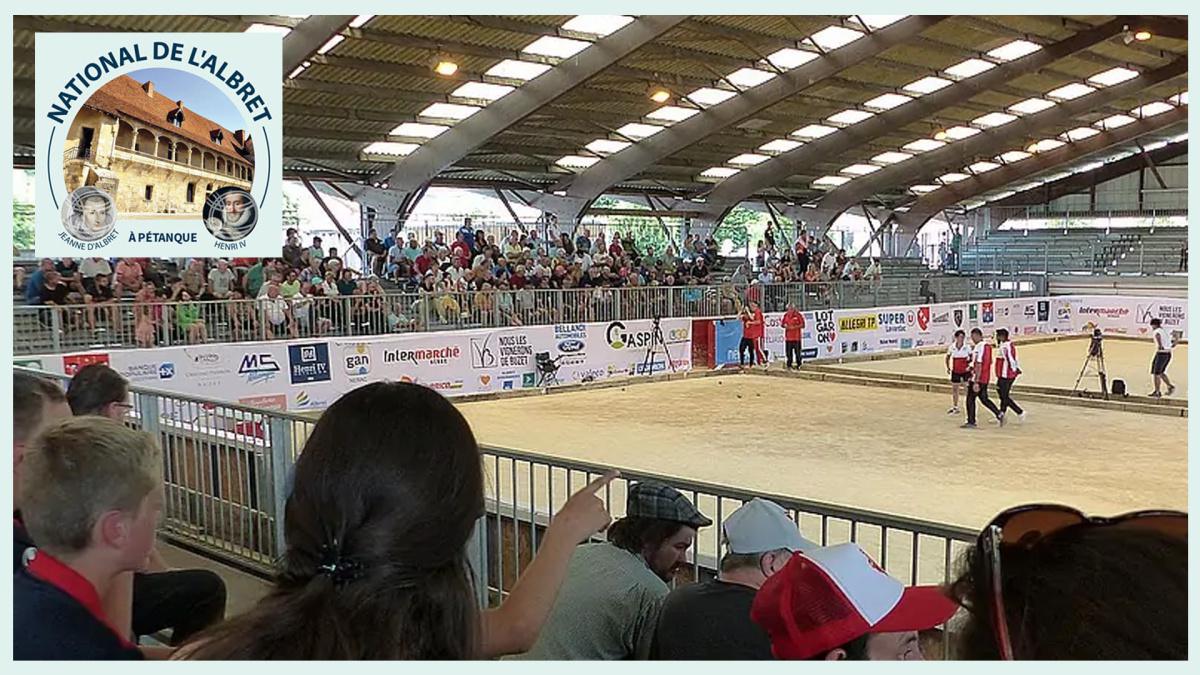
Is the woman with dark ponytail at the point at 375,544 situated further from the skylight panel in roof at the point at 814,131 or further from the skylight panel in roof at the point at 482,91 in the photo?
the skylight panel in roof at the point at 814,131

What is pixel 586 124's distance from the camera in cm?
2447

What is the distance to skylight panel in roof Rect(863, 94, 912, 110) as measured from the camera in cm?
2541

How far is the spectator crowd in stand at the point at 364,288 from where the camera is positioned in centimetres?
1319

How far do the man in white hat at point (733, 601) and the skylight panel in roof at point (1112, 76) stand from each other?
26.9 meters

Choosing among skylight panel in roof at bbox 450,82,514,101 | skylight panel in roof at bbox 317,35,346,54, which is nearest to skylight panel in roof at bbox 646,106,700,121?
skylight panel in roof at bbox 450,82,514,101

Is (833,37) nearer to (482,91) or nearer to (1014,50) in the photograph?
(1014,50)

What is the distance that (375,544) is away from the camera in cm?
149

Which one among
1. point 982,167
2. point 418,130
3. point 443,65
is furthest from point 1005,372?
point 982,167

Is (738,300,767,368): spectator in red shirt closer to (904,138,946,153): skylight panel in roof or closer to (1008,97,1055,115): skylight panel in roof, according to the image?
(1008,97,1055,115): skylight panel in roof

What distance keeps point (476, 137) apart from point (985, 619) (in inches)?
843

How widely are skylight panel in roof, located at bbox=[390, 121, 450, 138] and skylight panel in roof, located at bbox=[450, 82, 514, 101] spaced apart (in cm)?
173

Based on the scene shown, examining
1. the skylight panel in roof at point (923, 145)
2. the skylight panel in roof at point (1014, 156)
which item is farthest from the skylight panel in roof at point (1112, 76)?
the skylight panel in roof at point (1014, 156)

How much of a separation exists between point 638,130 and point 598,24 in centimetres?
774

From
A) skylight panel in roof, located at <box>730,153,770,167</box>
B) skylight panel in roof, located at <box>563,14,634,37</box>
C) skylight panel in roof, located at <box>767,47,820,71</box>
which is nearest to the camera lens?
skylight panel in roof, located at <box>563,14,634,37</box>
